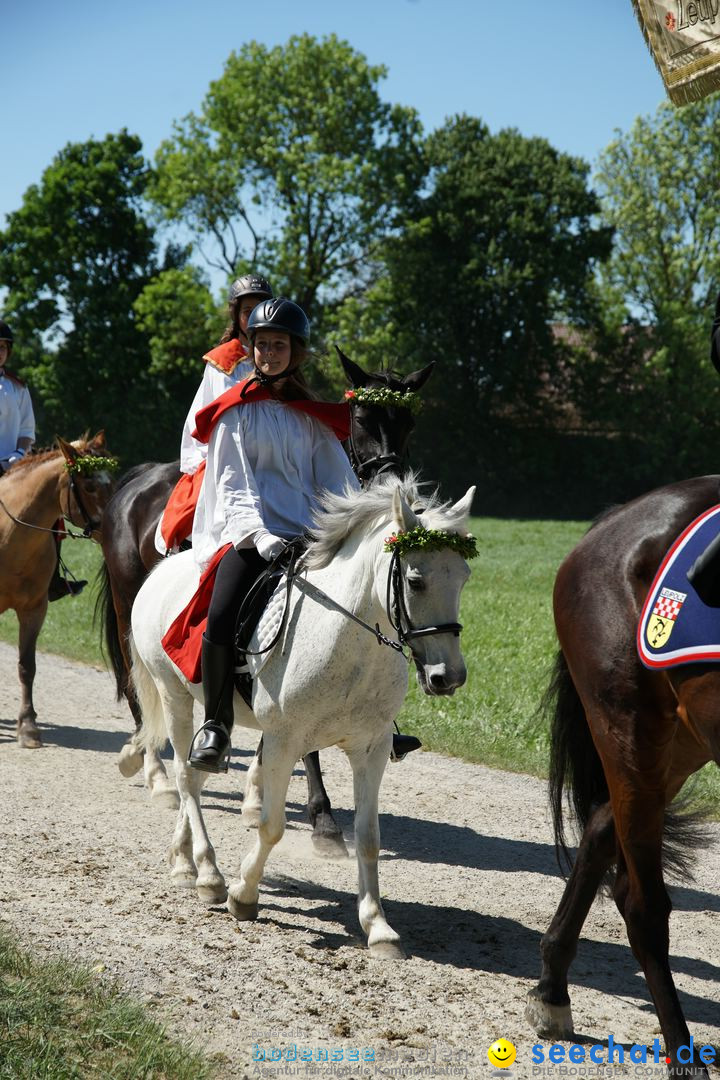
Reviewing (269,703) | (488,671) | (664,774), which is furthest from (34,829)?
(488,671)

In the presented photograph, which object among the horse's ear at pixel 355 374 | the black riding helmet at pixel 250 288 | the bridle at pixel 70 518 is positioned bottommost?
the bridle at pixel 70 518

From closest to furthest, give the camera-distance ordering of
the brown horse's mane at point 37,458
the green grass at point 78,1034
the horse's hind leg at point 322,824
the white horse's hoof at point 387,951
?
the green grass at point 78,1034
the white horse's hoof at point 387,951
the horse's hind leg at point 322,824
the brown horse's mane at point 37,458

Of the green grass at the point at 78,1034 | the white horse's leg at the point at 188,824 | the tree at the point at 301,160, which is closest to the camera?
the green grass at the point at 78,1034

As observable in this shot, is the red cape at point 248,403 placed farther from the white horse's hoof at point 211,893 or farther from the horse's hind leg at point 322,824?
the white horse's hoof at point 211,893

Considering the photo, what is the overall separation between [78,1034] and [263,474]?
110 inches

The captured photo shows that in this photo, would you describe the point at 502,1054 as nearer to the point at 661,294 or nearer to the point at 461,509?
the point at 461,509

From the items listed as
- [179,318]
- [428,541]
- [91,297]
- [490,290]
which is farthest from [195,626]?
[91,297]

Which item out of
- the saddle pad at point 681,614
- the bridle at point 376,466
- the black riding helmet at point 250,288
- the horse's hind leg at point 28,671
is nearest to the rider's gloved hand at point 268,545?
the saddle pad at point 681,614

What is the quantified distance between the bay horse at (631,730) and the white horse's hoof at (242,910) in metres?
1.62

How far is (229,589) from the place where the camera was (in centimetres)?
526

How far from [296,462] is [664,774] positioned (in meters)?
2.51

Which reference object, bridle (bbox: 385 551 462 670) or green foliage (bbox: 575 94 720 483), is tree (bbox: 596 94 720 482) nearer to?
green foliage (bbox: 575 94 720 483)

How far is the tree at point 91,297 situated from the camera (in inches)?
1741

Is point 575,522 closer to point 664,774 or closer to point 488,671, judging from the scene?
point 488,671
